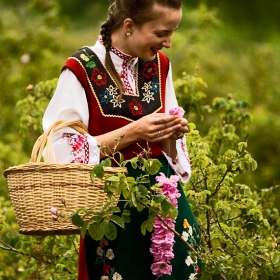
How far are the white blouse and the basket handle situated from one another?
0.03 metres

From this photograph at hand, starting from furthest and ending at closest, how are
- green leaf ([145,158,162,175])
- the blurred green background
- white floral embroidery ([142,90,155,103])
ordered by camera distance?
the blurred green background, white floral embroidery ([142,90,155,103]), green leaf ([145,158,162,175])

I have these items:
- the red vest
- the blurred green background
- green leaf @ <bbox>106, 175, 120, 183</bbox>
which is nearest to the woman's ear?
the red vest

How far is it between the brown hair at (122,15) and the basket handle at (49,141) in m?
0.23

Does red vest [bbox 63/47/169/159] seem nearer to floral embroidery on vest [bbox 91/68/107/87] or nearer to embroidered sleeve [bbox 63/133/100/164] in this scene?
floral embroidery on vest [bbox 91/68/107/87]

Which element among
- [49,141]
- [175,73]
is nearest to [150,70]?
[49,141]

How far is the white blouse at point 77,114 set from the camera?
3.14 meters

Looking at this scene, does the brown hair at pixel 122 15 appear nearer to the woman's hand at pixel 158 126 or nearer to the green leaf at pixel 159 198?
the woman's hand at pixel 158 126

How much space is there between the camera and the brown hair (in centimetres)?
325

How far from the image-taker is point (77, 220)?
279 cm

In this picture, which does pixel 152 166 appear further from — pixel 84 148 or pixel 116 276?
pixel 116 276

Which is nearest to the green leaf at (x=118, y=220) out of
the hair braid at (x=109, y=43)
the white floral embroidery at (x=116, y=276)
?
the white floral embroidery at (x=116, y=276)

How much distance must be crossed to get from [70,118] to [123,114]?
0.64ft

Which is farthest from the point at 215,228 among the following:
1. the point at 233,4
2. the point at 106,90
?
the point at 233,4

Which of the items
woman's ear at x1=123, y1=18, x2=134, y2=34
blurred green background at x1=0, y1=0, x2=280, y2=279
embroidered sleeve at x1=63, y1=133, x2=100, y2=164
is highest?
blurred green background at x1=0, y1=0, x2=280, y2=279
